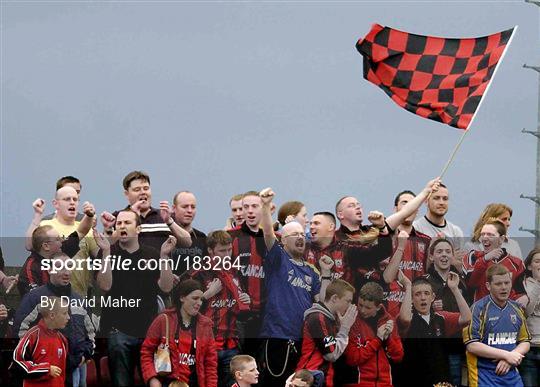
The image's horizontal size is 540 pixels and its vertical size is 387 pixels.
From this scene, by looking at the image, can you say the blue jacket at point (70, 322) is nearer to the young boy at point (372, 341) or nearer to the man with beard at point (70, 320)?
the man with beard at point (70, 320)

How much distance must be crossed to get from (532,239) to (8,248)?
23.1ft

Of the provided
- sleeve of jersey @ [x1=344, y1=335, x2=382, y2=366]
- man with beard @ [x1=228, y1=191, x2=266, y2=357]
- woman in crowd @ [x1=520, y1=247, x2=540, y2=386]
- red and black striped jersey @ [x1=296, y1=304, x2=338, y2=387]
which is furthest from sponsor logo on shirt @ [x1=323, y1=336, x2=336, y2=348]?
woman in crowd @ [x1=520, y1=247, x2=540, y2=386]

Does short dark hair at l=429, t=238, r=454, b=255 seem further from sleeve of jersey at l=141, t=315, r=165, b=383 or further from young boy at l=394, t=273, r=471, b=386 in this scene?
sleeve of jersey at l=141, t=315, r=165, b=383

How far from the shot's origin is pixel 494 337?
23266 millimetres

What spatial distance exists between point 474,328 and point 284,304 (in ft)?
9.14

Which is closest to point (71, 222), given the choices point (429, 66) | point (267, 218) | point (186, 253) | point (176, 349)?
point (186, 253)

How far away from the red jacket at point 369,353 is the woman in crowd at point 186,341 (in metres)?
1.83

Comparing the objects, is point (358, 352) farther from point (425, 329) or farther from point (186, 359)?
point (186, 359)

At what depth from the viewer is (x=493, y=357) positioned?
23.2 metres

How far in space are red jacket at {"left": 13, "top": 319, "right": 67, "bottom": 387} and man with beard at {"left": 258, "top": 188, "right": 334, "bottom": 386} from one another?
8.37 ft

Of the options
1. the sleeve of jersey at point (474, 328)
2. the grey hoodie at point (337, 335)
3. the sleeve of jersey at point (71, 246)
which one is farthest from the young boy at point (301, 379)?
the sleeve of jersey at point (71, 246)

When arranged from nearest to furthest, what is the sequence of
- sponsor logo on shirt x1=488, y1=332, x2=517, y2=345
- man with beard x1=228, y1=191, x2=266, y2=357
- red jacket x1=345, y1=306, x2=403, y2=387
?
man with beard x1=228, y1=191, x2=266, y2=357
red jacket x1=345, y1=306, x2=403, y2=387
sponsor logo on shirt x1=488, y1=332, x2=517, y2=345

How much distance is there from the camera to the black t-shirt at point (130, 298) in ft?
71.7

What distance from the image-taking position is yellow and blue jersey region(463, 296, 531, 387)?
76.0ft
